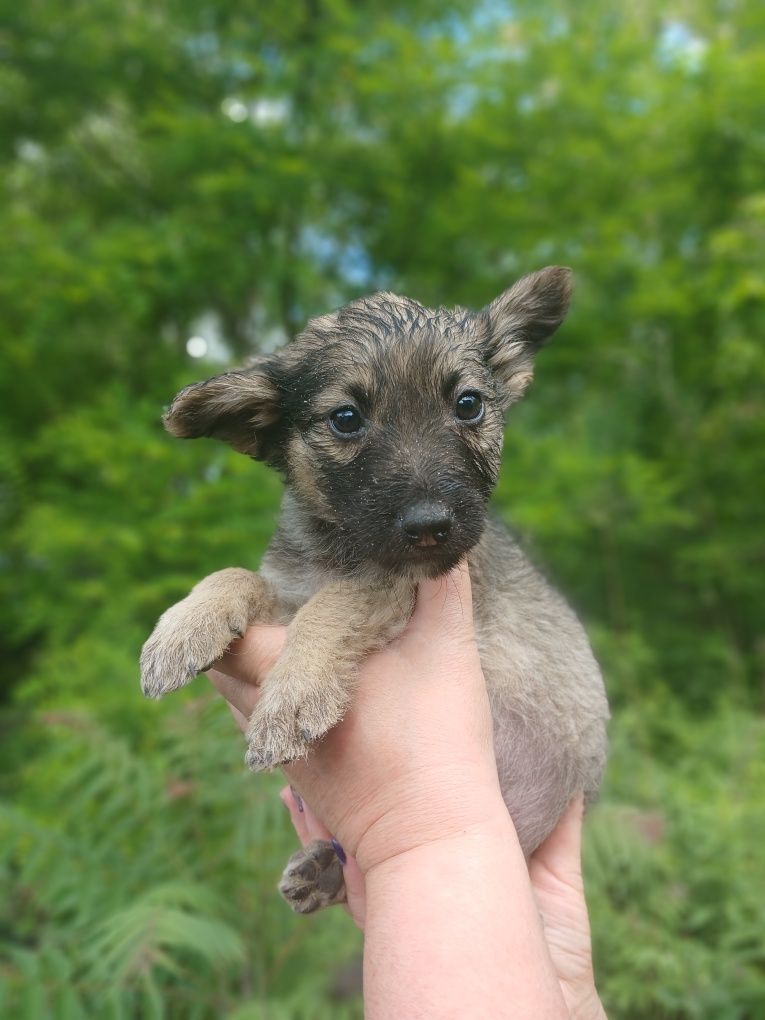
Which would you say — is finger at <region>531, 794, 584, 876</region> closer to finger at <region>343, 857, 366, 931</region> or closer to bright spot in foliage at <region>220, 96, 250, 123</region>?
finger at <region>343, 857, 366, 931</region>

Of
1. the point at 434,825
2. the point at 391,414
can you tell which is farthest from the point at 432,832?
the point at 391,414

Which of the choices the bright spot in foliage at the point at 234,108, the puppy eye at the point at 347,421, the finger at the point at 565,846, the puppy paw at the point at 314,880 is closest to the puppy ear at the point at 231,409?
the puppy eye at the point at 347,421

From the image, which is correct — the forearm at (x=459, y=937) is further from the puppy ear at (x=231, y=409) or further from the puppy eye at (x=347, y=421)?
the puppy ear at (x=231, y=409)

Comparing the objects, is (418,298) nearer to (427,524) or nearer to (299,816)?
(299,816)

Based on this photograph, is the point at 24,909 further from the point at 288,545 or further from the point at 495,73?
the point at 495,73

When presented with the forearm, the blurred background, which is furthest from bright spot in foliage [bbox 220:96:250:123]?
the forearm

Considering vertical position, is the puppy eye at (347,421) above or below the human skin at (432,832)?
above
